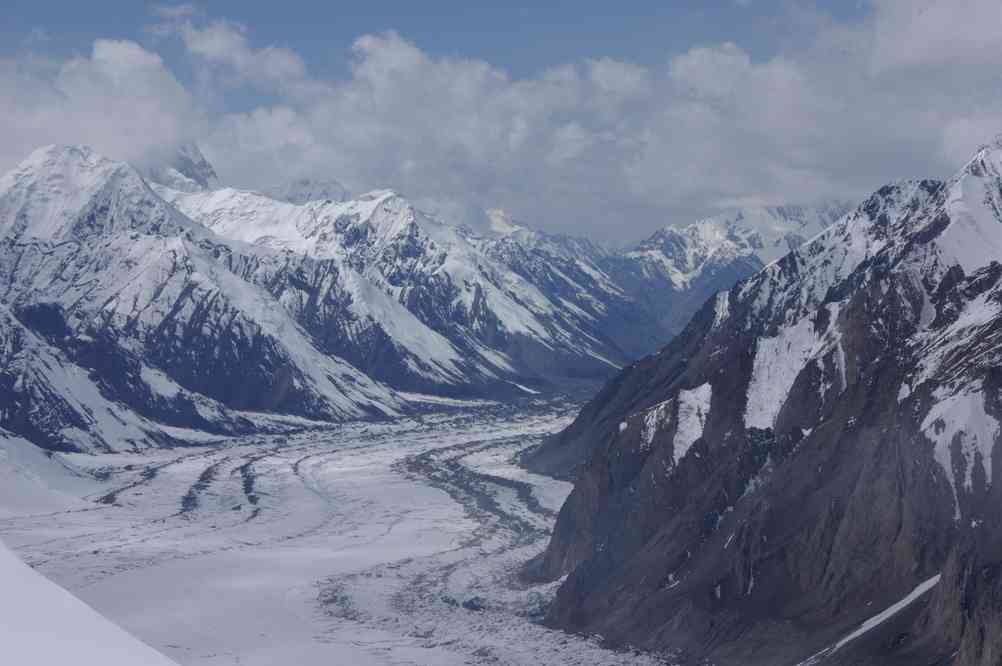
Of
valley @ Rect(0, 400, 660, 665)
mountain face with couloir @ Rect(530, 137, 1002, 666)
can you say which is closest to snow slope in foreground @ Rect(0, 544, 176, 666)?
mountain face with couloir @ Rect(530, 137, 1002, 666)

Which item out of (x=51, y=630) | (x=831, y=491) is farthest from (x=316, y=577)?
(x=51, y=630)

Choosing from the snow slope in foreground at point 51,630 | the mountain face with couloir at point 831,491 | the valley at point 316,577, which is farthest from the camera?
the valley at point 316,577

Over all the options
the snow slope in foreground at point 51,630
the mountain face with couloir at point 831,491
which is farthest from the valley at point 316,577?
the snow slope in foreground at point 51,630

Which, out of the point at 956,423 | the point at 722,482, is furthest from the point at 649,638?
the point at 956,423

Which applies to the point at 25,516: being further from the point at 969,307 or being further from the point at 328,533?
the point at 969,307

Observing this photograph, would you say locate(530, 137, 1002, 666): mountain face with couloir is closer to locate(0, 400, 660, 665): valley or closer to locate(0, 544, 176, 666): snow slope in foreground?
locate(0, 400, 660, 665): valley

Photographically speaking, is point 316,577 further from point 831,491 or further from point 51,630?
point 51,630

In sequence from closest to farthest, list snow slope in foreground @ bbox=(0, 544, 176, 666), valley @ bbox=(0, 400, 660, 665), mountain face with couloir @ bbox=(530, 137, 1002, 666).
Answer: snow slope in foreground @ bbox=(0, 544, 176, 666) → mountain face with couloir @ bbox=(530, 137, 1002, 666) → valley @ bbox=(0, 400, 660, 665)

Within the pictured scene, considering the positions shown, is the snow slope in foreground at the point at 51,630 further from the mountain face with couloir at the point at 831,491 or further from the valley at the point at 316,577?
the valley at the point at 316,577
